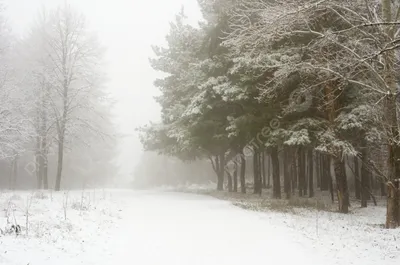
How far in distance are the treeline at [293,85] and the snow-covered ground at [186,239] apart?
10.4ft

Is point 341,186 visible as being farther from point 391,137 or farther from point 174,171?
point 174,171

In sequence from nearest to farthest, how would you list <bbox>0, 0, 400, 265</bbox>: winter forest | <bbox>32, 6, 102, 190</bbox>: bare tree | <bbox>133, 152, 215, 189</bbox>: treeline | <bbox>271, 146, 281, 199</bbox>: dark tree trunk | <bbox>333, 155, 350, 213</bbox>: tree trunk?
<bbox>0, 0, 400, 265</bbox>: winter forest, <bbox>333, 155, 350, 213</bbox>: tree trunk, <bbox>271, 146, 281, 199</bbox>: dark tree trunk, <bbox>32, 6, 102, 190</bbox>: bare tree, <bbox>133, 152, 215, 189</bbox>: treeline

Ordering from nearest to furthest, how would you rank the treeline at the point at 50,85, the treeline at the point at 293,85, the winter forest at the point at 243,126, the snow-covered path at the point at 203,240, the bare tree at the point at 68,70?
the snow-covered path at the point at 203,240
the winter forest at the point at 243,126
the treeline at the point at 293,85
the treeline at the point at 50,85
the bare tree at the point at 68,70

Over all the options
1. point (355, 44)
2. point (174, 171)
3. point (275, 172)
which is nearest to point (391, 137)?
point (355, 44)

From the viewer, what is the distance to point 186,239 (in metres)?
9.49

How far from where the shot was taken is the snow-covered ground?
24.8 feet

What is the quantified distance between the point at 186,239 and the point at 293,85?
37.7 feet

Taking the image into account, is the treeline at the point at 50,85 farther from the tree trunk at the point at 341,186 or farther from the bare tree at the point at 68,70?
the tree trunk at the point at 341,186

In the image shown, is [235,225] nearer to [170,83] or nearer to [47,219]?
[47,219]

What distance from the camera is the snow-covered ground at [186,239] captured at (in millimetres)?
7559

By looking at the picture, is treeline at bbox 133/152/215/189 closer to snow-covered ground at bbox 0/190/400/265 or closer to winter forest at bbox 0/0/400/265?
winter forest at bbox 0/0/400/265

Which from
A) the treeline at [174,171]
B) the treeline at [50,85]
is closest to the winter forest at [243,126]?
the treeline at [50,85]

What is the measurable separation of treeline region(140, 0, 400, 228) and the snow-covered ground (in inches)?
125

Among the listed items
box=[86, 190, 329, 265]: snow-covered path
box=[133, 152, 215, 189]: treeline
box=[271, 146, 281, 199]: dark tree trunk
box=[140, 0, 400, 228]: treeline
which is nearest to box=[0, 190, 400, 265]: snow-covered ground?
box=[86, 190, 329, 265]: snow-covered path
